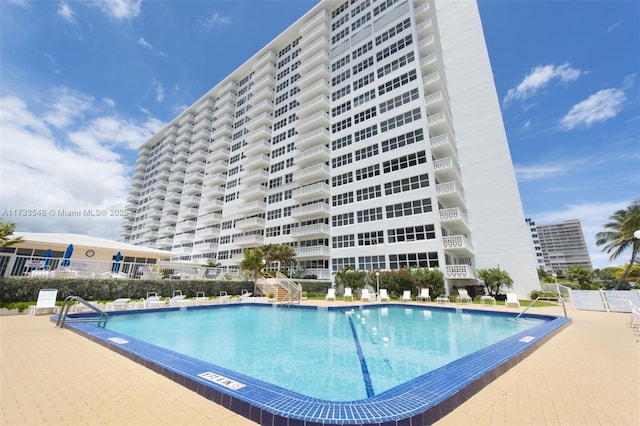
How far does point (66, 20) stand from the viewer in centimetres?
1588

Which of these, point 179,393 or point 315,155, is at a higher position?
point 315,155

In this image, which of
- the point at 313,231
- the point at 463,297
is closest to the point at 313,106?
the point at 313,231

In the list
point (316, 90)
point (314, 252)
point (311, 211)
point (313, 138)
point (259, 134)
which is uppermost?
point (316, 90)

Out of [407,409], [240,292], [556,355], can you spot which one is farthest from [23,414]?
[240,292]

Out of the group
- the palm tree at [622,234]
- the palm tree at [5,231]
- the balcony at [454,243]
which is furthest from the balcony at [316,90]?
the palm tree at [622,234]

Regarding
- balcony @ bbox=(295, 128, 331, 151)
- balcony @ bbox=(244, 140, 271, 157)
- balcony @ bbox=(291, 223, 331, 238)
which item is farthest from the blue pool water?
balcony @ bbox=(244, 140, 271, 157)

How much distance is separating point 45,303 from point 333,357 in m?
13.9

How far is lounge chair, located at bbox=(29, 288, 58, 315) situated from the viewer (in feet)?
37.6

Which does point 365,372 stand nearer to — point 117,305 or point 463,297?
point 117,305

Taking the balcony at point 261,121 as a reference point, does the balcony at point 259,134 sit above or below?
below

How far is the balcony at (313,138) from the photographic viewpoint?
32031 millimetres

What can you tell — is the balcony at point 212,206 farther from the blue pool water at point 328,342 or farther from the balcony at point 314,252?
the blue pool water at point 328,342

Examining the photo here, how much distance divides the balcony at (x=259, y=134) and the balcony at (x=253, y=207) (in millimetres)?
11132

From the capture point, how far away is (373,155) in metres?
27.9
